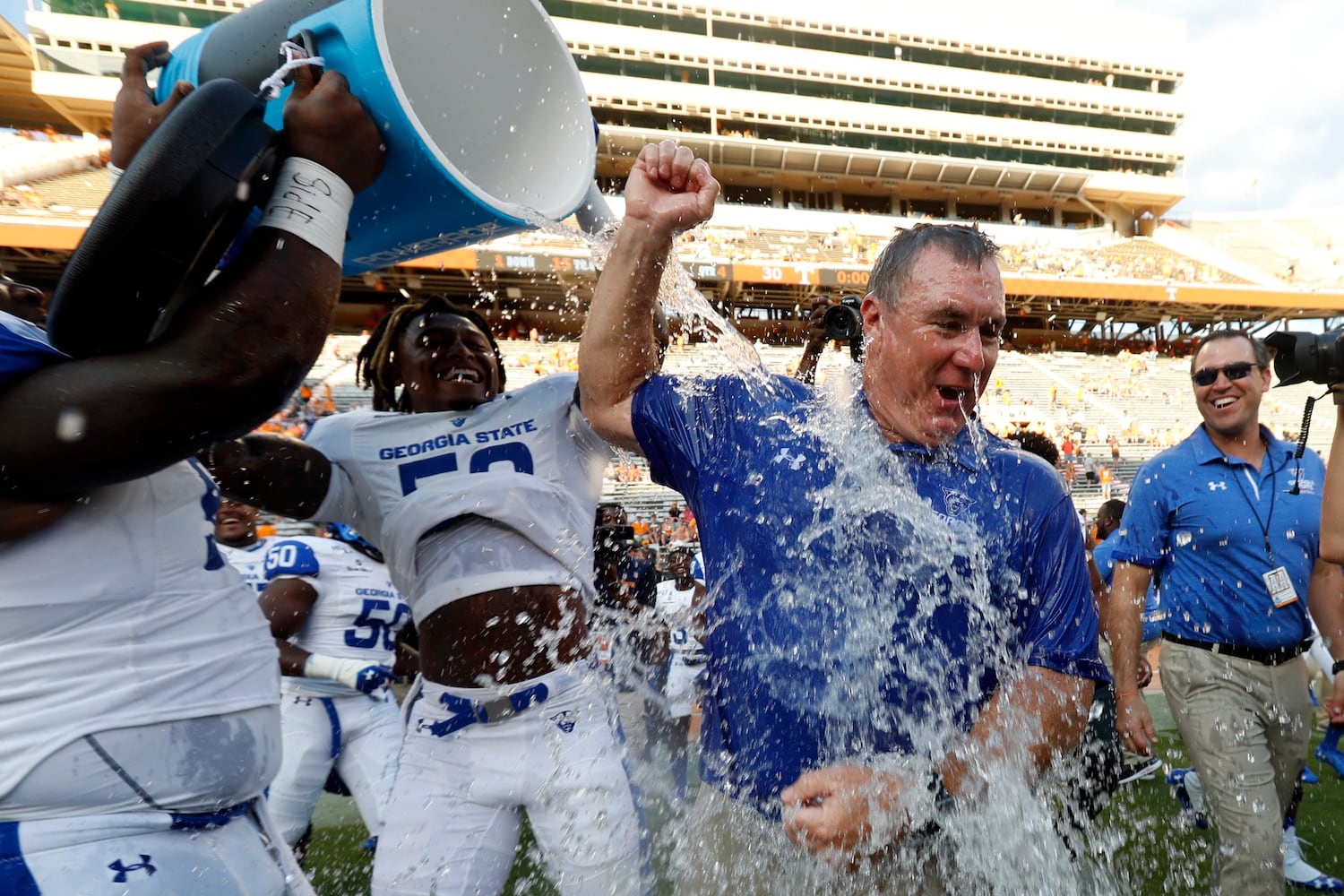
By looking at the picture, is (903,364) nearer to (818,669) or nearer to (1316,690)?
(818,669)

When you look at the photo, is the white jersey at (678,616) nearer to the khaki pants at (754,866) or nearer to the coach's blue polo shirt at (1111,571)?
the coach's blue polo shirt at (1111,571)

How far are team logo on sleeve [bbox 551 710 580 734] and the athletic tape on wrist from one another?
1476mm

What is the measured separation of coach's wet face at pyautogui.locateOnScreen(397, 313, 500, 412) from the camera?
254 centimetres

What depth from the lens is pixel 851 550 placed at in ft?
5.12

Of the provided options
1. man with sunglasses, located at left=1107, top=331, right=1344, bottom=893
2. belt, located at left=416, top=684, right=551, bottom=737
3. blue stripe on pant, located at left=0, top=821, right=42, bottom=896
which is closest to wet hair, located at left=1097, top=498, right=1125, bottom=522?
man with sunglasses, located at left=1107, top=331, right=1344, bottom=893

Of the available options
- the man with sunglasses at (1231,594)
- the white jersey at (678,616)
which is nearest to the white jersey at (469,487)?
the man with sunglasses at (1231,594)

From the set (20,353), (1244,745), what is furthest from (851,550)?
(1244,745)

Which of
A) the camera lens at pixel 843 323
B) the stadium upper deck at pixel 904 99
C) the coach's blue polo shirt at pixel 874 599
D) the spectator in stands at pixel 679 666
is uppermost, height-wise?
the stadium upper deck at pixel 904 99

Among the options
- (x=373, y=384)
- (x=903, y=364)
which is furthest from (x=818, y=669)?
(x=373, y=384)

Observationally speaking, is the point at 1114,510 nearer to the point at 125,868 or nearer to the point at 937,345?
the point at 937,345

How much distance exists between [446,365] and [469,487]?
19.1 inches

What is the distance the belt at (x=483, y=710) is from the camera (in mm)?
2193

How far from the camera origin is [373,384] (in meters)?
3.00

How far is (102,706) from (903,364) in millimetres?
1499
